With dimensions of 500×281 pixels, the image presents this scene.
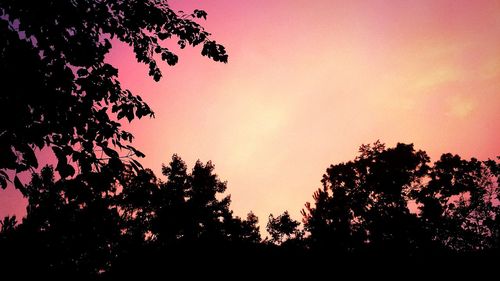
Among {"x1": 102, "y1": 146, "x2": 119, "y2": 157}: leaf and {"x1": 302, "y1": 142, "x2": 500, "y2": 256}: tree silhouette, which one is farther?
{"x1": 302, "y1": 142, "x2": 500, "y2": 256}: tree silhouette

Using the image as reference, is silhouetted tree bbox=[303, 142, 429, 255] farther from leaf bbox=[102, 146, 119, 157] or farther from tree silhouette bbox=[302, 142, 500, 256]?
leaf bbox=[102, 146, 119, 157]

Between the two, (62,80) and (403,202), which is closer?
(62,80)

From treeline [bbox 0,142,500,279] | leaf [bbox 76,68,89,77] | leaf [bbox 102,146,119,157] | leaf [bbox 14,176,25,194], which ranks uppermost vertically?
treeline [bbox 0,142,500,279]

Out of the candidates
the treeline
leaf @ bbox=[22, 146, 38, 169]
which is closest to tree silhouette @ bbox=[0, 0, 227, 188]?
leaf @ bbox=[22, 146, 38, 169]

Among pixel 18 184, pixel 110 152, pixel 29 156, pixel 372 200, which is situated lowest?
pixel 18 184

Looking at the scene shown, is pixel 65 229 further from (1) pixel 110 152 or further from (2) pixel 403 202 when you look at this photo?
(2) pixel 403 202

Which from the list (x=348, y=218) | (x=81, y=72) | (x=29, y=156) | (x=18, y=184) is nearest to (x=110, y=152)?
(x=29, y=156)

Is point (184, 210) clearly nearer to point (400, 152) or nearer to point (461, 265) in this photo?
point (400, 152)

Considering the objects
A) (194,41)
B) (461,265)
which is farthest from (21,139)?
(461,265)

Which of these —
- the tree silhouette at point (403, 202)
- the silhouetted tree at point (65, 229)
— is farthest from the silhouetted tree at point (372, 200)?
the silhouetted tree at point (65, 229)

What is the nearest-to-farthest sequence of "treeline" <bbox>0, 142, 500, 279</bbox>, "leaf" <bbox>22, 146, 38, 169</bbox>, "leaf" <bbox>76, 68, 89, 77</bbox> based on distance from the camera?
"leaf" <bbox>22, 146, 38, 169</bbox>, "leaf" <bbox>76, 68, 89, 77</bbox>, "treeline" <bbox>0, 142, 500, 279</bbox>

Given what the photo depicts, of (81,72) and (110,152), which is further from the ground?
(81,72)

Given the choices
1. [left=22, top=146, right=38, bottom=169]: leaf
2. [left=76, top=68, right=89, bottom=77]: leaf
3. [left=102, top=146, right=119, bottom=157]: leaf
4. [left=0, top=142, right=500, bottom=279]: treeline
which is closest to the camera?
[left=22, top=146, right=38, bottom=169]: leaf

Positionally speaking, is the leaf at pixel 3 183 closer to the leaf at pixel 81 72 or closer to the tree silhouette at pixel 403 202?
the leaf at pixel 81 72
